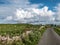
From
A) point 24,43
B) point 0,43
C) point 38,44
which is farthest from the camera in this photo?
point 38,44

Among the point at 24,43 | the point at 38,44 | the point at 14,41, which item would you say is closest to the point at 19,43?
the point at 14,41

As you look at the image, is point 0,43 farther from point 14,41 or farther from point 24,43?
point 24,43

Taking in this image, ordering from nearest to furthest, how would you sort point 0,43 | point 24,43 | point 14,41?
point 0,43, point 14,41, point 24,43

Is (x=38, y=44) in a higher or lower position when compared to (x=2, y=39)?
lower

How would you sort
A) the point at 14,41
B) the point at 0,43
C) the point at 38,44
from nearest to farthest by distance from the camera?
the point at 0,43
the point at 14,41
the point at 38,44

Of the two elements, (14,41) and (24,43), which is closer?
(14,41)

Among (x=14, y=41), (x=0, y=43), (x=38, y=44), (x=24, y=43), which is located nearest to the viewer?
(x=0, y=43)

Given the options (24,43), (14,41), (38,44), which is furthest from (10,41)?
(38,44)

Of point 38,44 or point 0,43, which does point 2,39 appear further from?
point 38,44

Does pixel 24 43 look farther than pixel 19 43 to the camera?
Yes
